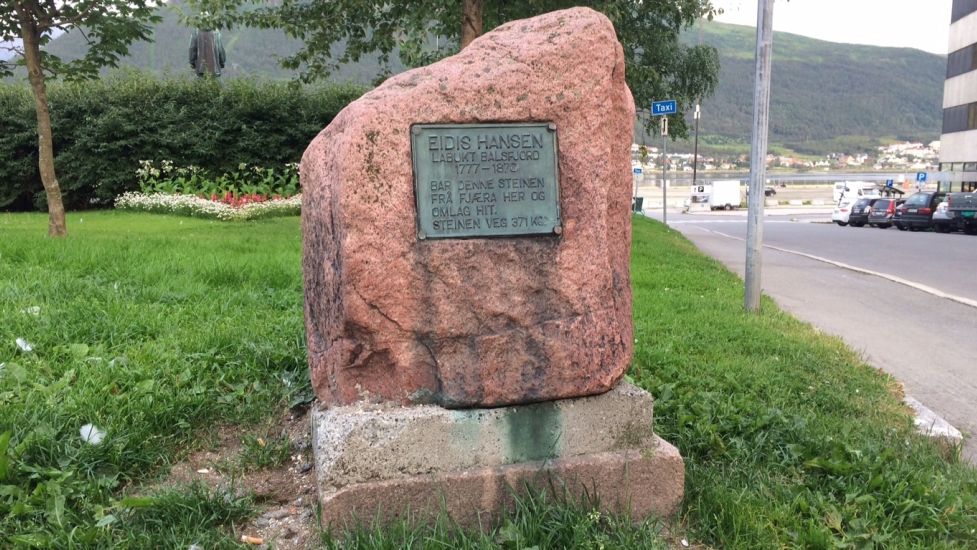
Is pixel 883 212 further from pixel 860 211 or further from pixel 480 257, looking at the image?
pixel 480 257

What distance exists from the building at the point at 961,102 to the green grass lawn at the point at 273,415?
4373 centimetres

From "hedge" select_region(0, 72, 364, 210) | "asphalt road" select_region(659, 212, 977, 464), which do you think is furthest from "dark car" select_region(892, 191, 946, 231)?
"hedge" select_region(0, 72, 364, 210)

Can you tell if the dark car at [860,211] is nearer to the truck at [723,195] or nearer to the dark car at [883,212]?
the dark car at [883,212]

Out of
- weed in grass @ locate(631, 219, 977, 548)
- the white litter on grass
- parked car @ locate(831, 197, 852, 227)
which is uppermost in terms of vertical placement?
the white litter on grass

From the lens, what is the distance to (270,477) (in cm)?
329

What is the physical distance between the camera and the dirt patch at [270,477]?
2867mm

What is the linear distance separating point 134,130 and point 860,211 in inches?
1045

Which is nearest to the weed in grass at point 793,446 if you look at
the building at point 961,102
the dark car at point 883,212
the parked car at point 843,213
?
the dark car at point 883,212

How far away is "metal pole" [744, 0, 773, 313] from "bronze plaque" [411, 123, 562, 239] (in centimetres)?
466

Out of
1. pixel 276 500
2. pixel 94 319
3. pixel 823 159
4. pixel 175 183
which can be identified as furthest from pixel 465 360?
pixel 823 159

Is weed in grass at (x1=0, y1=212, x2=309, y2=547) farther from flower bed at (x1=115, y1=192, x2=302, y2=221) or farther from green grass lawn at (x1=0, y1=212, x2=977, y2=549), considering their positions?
flower bed at (x1=115, y1=192, x2=302, y2=221)

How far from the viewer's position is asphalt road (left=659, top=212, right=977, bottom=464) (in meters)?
5.66

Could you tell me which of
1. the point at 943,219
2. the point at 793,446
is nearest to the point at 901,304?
the point at 793,446

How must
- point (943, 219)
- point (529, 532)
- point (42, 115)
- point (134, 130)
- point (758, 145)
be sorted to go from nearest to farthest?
1. point (529, 532)
2. point (758, 145)
3. point (42, 115)
4. point (134, 130)
5. point (943, 219)
